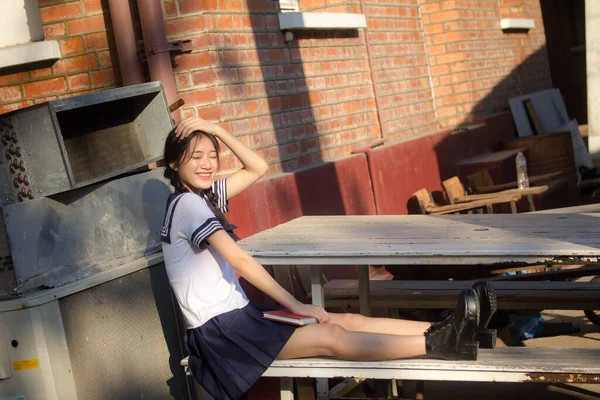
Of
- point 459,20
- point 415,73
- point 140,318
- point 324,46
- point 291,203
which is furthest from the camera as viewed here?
point 459,20

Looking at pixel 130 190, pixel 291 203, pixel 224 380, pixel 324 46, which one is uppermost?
pixel 324 46

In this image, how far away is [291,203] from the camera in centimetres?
581

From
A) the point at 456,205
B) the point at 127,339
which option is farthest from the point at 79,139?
the point at 456,205

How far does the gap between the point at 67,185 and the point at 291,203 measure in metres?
2.35

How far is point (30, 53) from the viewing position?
211 inches

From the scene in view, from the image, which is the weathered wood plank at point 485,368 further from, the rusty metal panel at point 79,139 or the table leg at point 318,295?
the rusty metal panel at point 79,139

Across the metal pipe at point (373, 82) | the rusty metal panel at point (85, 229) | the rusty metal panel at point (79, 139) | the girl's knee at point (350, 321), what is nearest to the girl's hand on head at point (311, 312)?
the girl's knee at point (350, 321)

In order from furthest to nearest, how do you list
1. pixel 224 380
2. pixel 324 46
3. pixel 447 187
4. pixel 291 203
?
pixel 447 187 < pixel 324 46 < pixel 291 203 < pixel 224 380

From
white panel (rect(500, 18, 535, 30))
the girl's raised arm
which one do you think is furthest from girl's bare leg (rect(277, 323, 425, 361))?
white panel (rect(500, 18, 535, 30))

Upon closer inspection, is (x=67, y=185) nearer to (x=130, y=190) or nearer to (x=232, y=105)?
(x=130, y=190)

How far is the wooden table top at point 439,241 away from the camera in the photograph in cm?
343

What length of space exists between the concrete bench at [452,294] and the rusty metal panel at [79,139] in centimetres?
133

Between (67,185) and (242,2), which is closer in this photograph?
(67,185)

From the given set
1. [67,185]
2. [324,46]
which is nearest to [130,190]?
[67,185]
